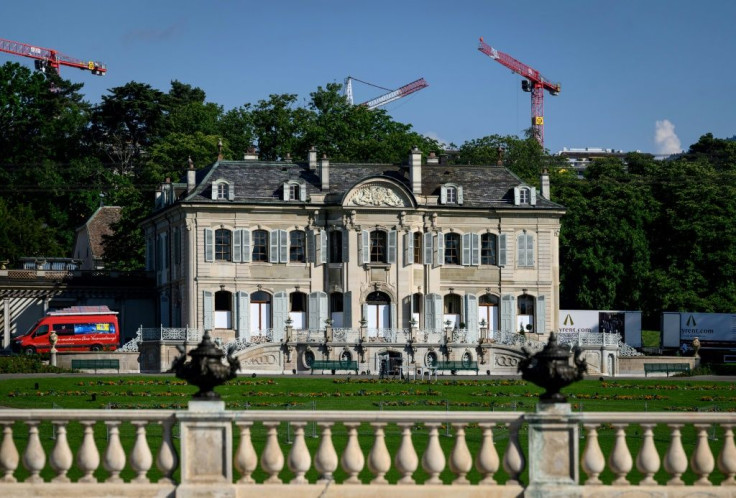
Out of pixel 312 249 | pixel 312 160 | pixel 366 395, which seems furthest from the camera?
pixel 312 160

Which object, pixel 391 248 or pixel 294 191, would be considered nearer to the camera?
pixel 391 248

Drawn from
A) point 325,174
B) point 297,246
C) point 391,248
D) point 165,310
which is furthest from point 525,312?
point 165,310

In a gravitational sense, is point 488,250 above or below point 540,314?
above

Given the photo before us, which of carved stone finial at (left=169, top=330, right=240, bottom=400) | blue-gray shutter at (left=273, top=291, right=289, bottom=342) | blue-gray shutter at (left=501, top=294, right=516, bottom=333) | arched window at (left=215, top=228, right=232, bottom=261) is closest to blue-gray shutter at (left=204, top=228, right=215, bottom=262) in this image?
arched window at (left=215, top=228, right=232, bottom=261)

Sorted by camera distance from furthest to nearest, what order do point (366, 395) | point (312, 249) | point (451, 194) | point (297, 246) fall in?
point (451, 194) → point (297, 246) → point (312, 249) → point (366, 395)

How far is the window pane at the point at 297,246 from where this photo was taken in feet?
242

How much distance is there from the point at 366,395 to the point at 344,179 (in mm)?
29483

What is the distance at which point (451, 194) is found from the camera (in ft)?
248

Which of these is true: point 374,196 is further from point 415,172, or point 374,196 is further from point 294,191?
point 294,191

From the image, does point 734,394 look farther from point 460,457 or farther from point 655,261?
point 655,261

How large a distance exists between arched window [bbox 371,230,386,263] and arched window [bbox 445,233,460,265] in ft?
10.9

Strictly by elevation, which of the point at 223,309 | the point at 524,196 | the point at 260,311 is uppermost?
the point at 524,196

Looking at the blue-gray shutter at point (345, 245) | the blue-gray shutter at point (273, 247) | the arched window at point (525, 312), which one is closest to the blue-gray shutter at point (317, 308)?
the blue-gray shutter at point (345, 245)

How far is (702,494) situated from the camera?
20.5 m
